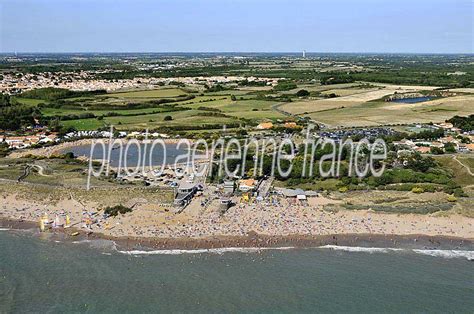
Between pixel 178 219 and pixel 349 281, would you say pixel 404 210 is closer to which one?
pixel 349 281

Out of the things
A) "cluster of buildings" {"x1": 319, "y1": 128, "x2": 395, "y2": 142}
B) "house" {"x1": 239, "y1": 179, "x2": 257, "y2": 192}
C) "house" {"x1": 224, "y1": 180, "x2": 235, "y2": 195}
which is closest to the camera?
"house" {"x1": 224, "y1": 180, "x2": 235, "y2": 195}

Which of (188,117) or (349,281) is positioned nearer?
(349,281)

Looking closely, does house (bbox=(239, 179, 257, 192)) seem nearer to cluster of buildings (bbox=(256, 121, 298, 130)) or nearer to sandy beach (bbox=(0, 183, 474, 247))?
sandy beach (bbox=(0, 183, 474, 247))

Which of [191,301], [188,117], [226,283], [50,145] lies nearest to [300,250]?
[226,283]

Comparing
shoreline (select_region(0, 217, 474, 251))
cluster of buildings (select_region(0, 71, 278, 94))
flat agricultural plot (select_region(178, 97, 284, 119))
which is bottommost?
shoreline (select_region(0, 217, 474, 251))

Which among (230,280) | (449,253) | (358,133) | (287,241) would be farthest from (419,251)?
(358,133)

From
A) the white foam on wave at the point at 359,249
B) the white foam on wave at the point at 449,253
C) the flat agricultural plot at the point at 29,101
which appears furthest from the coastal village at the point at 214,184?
the white foam on wave at the point at 449,253

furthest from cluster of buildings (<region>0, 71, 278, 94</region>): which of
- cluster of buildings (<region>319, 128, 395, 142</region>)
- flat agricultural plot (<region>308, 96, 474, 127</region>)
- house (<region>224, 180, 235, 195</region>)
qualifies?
house (<region>224, 180, 235, 195</region>)
